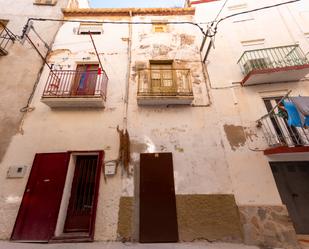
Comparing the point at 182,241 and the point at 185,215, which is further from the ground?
the point at 185,215

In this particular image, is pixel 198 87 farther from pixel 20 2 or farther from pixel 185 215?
pixel 20 2

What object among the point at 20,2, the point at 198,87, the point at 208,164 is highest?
the point at 20,2

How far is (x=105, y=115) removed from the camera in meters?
6.14

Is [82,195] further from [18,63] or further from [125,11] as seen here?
[125,11]

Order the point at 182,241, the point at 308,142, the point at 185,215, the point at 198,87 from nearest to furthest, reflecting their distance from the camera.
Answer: the point at 182,241 → the point at 185,215 → the point at 308,142 → the point at 198,87

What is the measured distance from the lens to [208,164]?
17.6 feet

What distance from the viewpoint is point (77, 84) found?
673cm

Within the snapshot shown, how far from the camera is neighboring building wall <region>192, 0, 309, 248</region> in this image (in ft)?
15.4

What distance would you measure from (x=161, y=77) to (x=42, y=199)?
5.83 m

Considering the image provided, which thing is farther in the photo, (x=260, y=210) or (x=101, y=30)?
(x=101, y=30)

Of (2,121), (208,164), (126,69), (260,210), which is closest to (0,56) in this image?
(2,121)

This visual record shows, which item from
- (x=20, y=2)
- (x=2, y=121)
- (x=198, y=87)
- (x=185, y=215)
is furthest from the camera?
(x=20, y=2)

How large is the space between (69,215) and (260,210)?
5514mm

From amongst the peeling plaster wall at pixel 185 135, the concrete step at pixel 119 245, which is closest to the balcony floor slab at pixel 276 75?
the peeling plaster wall at pixel 185 135
